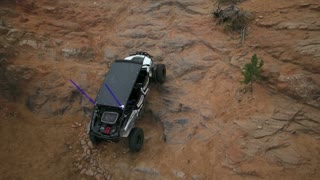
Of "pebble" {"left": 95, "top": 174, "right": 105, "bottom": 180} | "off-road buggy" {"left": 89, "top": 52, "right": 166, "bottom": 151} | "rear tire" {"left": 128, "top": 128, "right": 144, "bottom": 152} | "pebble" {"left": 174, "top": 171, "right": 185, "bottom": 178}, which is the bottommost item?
"pebble" {"left": 95, "top": 174, "right": 105, "bottom": 180}

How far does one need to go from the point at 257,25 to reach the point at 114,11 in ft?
20.1

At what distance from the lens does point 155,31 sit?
1163cm

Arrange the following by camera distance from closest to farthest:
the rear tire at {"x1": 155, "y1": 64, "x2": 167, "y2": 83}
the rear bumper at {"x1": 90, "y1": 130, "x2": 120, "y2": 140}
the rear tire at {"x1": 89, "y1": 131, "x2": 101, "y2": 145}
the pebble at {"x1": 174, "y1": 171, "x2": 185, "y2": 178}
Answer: the pebble at {"x1": 174, "y1": 171, "x2": 185, "y2": 178}
the rear bumper at {"x1": 90, "y1": 130, "x2": 120, "y2": 140}
the rear tire at {"x1": 89, "y1": 131, "x2": 101, "y2": 145}
the rear tire at {"x1": 155, "y1": 64, "x2": 167, "y2": 83}

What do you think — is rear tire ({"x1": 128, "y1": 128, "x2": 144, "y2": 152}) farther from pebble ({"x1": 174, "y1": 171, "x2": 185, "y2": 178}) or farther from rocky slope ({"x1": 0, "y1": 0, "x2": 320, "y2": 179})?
pebble ({"x1": 174, "y1": 171, "x2": 185, "y2": 178})

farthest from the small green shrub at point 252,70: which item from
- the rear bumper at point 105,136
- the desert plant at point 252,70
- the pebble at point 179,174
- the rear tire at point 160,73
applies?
the rear bumper at point 105,136

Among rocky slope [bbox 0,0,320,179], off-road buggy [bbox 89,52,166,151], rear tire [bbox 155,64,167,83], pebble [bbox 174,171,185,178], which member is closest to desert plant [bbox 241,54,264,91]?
rocky slope [bbox 0,0,320,179]

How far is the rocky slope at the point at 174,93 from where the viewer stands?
7520mm

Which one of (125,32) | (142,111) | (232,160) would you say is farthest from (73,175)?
(125,32)

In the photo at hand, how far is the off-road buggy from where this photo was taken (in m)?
7.76

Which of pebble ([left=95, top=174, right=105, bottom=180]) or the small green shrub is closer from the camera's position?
pebble ([left=95, top=174, right=105, bottom=180])

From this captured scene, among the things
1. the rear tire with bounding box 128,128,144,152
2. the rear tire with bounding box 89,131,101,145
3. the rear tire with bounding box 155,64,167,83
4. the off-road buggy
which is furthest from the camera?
the rear tire with bounding box 155,64,167,83

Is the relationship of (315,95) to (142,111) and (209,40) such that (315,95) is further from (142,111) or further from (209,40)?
(142,111)

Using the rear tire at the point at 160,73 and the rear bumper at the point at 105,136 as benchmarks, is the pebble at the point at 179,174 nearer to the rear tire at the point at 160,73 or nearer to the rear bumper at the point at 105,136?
the rear bumper at the point at 105,136

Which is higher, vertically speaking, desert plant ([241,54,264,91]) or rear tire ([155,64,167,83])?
desert plant ([241,54,264,91])
